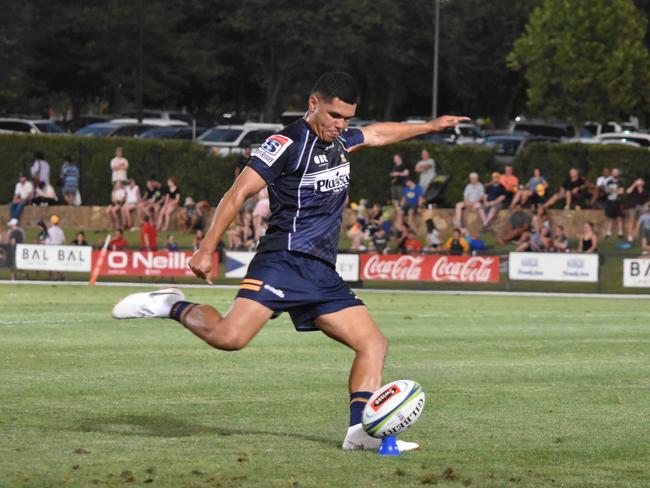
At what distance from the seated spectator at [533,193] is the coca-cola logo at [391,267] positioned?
744cm

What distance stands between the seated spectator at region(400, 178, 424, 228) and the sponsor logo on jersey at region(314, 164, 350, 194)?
26.8 meters

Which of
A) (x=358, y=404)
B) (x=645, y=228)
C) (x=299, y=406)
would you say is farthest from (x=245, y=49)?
(x=358, y=404)

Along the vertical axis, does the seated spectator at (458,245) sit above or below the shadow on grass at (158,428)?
below

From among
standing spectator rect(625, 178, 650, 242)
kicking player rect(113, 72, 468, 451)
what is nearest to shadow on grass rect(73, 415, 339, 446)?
kicking player rect(113, 72, 468, 451)

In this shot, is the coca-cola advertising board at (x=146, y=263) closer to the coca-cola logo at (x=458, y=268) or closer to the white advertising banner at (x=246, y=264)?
the white advertising banner at (x=246, y=264)

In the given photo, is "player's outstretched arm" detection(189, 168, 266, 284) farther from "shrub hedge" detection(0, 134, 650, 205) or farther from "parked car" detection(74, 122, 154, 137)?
"parked car" detection(74, 122, 154, 137)

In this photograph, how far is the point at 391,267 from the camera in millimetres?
29750

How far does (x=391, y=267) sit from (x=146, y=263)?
4992mm

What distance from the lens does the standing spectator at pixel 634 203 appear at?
3606cm

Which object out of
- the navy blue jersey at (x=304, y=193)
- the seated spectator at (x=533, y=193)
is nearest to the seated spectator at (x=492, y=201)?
the seated spectator at (x=533, y=193)

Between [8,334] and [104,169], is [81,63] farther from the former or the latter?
[8,334]

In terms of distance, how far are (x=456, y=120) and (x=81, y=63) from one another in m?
55.8

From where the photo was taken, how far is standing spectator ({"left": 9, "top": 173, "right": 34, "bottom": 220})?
37.2 meters

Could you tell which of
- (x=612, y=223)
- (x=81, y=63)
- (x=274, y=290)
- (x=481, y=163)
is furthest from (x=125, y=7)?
(x=274, y=290)
